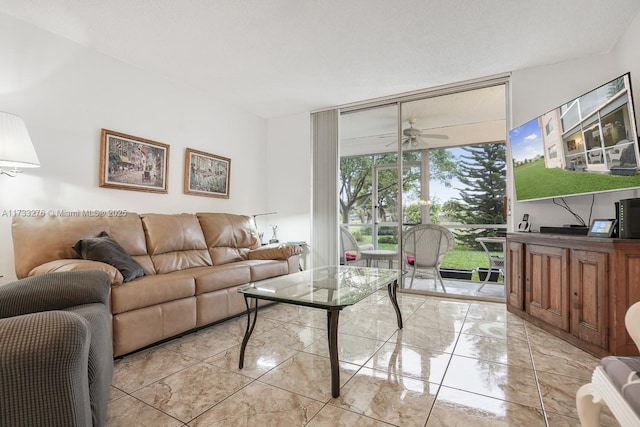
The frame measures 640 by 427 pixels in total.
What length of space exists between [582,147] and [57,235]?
4065 millimetres

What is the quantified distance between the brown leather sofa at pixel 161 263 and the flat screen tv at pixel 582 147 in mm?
2572

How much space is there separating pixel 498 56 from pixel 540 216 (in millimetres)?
1646

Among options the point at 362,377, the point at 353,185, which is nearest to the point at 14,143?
the point at 362,377

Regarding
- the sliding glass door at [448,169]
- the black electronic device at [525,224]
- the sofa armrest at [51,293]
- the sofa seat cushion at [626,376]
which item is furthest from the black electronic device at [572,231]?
the sofa armrest at [51,293]

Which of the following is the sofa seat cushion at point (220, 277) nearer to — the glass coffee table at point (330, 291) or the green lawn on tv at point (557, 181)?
the glass coffee table at point (330, 291)

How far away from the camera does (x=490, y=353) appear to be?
7.19 ft

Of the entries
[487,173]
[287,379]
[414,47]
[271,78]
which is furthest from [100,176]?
[487,173]

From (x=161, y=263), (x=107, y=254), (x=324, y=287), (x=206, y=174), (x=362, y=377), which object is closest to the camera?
(x=362, y=377)

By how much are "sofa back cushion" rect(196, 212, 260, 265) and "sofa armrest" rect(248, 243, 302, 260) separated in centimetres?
16

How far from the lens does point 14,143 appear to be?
2.03 metres

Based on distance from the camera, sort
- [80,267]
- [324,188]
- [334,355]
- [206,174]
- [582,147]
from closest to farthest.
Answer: [334,355] < [80,267] < [582,147] < [206,174] < [324,188]

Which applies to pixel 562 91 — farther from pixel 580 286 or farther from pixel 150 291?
pixel 150 291

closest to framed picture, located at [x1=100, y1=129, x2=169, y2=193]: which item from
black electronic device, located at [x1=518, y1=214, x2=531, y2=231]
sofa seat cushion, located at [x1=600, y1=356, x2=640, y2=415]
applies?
sofa seat cushion, located at [x1=600, y1=356, x2=640, y2=415]

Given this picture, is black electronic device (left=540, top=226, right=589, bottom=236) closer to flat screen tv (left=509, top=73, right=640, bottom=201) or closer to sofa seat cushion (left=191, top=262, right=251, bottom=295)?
flat screen tv (left=509, top=73, right=640, bottom=201)
